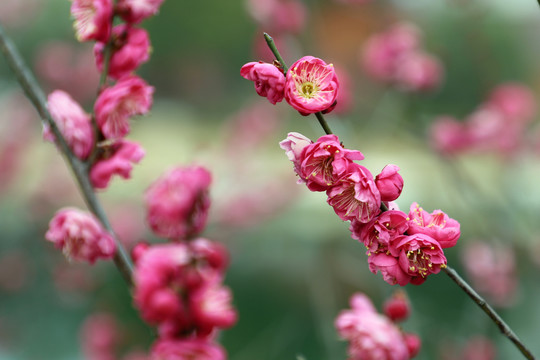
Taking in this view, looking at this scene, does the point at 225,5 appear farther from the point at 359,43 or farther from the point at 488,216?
the point at 488,216

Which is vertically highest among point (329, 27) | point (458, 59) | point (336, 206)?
point (336, 206)

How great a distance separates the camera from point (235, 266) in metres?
2.21

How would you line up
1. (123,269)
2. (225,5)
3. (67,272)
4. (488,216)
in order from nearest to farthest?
(123,269) < (488,216) < (67,272) < (225,5)

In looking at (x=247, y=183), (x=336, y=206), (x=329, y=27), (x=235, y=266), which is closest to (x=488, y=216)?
(x=336, y=206)

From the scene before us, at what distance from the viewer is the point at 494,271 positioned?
105 cm

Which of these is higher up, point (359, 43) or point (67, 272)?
point (67, 272)

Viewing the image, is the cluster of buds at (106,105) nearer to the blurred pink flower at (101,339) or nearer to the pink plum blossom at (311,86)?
the pink plum blossom at (311,86)

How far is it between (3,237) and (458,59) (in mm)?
2604

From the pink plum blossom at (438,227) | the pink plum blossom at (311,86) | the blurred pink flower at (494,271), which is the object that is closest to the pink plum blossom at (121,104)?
the pink plum blossom at (311,86)

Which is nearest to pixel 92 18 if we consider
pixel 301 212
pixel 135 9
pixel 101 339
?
pixel 135 9

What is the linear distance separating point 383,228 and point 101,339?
0.92 metres

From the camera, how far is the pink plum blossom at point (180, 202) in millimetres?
242

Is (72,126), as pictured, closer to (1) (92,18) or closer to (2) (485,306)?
(1) (92,18)

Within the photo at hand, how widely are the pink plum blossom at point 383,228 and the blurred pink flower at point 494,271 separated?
762mm
